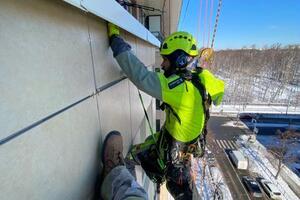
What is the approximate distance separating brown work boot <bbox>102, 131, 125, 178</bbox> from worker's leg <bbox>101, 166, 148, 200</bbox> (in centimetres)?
8

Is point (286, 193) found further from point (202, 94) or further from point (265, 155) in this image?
point (202, 94)

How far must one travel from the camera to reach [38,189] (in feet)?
2.32

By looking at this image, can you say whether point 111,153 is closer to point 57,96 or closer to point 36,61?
point 57,96

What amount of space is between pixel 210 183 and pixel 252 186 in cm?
208

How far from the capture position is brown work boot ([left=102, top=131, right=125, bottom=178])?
4.38 feet

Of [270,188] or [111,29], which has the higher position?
[111,29]

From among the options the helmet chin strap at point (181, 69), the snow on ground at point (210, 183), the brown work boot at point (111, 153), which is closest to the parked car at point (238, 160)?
the snow on ground at point (210, 183)

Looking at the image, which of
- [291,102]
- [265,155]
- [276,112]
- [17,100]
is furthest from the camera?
[291,102]

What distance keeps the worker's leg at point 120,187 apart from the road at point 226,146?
35.8 feet

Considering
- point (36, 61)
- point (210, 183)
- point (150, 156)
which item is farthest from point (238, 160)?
point (36, 61)

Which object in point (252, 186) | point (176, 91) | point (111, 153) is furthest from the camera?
point (252, 186)

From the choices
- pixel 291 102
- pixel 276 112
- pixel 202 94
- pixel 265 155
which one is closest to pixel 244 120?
pixel 276 112

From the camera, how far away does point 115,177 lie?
3.97 ft

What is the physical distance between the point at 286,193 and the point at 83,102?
1328cm
